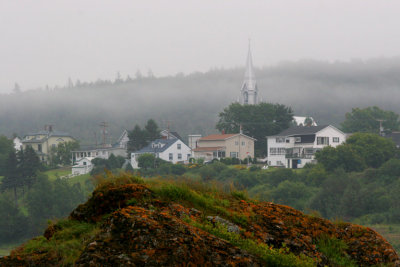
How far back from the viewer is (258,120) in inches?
5044

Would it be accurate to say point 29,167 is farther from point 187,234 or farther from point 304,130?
point 187,234

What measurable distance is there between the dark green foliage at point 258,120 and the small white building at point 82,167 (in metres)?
36.0

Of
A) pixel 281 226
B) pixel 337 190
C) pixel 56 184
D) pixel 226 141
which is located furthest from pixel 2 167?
pixel 281 226

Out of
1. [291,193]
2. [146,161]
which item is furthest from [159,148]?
[291,193]

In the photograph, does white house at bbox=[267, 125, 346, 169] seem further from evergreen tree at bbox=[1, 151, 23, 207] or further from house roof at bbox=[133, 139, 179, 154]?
evergreen tree at bbox=[1, 151, 23, 207]

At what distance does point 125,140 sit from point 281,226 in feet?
449

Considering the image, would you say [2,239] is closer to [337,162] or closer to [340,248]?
[337,162]

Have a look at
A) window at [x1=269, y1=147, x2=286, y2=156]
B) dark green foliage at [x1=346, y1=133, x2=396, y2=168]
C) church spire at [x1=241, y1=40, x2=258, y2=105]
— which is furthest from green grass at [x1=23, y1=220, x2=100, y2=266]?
church spire at [x1=241, y1=40, x2=258, y2=105]

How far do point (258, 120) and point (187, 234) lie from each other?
12355 centimetres

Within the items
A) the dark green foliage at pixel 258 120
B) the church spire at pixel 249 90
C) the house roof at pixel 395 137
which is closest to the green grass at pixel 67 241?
the house roof at pixel 395 137

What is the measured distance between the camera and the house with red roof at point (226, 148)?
371ft

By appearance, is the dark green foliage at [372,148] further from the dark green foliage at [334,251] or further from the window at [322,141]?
the dark green foliage at [334,251]

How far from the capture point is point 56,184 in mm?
92062

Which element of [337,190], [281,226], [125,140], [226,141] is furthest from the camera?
[125,140]
